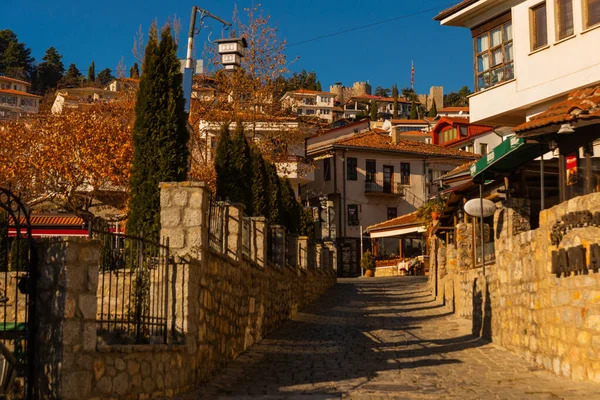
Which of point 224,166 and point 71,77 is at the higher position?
point 71,77

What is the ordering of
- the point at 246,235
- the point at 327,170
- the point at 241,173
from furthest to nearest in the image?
the point at 327,170 < the point at 241,173 < the point at 246,235

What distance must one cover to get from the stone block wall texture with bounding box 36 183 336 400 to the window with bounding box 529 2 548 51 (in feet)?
31.1

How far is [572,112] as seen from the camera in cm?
1280

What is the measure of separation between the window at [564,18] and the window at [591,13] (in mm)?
502

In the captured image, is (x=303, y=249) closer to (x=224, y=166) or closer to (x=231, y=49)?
(x=224, y=166)

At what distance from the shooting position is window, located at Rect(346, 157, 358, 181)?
6194 cm

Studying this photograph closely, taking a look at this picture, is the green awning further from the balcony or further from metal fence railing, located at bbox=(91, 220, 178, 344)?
the balcony

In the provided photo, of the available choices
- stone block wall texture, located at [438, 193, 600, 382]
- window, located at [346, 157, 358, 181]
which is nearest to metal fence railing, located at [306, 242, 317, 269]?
stone block wall texture, located at [438, 193, 600, 382]

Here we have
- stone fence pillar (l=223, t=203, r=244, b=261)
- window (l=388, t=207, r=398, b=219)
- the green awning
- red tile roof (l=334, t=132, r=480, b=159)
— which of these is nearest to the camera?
stone fence pillar (l=223, t=203, r=244, b=261)

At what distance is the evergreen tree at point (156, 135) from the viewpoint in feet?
45.3

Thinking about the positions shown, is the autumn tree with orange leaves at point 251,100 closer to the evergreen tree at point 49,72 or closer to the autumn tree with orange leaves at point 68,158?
the autumn tree with orange leaves at point 68,158

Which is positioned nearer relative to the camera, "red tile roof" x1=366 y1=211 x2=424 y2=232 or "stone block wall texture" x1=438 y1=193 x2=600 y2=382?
"stone block wall texture" x1=438 y1=193 x2=600 y2=382

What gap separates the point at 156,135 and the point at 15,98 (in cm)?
11217

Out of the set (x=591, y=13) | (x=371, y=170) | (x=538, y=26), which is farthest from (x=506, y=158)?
→ (x=371, y=170)
